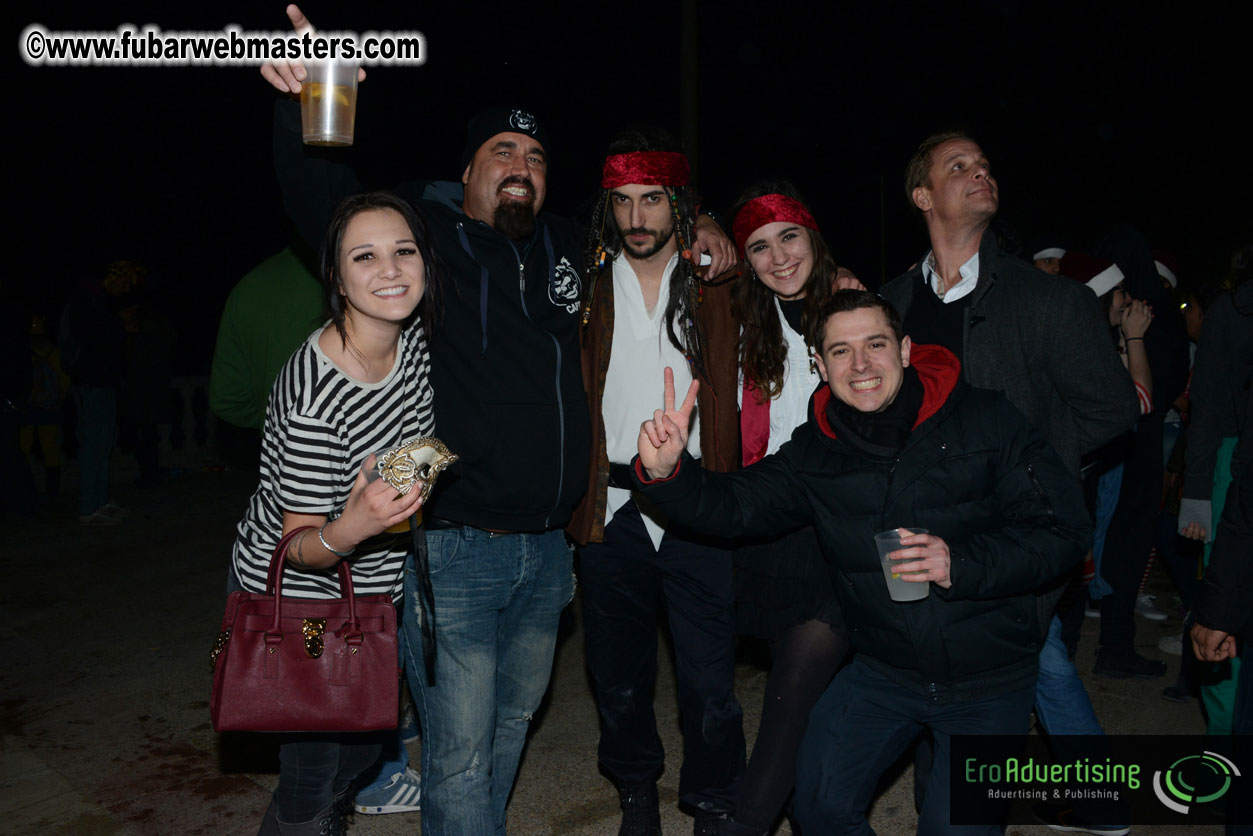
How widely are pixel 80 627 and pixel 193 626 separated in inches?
28.5

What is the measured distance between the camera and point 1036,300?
3.18m

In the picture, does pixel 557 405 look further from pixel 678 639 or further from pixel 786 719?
pixel 786 719

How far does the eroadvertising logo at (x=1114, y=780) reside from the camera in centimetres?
307

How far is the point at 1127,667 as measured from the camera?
5.05 m

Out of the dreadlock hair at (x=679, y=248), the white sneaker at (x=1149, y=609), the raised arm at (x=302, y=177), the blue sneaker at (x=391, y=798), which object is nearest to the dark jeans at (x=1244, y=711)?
the dreadlock hair at (x=679, y=248)

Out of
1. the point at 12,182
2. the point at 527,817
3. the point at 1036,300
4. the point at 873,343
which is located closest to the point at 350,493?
the point at 873,343

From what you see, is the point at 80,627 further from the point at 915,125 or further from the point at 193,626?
the point at 915,125

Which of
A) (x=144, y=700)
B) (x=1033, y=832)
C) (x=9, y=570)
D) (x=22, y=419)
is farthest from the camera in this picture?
(x=22, y=419)

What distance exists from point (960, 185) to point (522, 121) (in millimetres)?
1580

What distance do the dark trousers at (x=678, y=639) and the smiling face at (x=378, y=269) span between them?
118cm

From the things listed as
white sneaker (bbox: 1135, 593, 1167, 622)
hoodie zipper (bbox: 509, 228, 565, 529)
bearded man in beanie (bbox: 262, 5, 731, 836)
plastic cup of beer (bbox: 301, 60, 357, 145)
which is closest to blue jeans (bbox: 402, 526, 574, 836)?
bearded man in beanie (bbox: 262, 5, 731, 836)

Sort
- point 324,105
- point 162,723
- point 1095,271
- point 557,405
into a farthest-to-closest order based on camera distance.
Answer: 1. point 1095,271
2. point 162,723
3. point 557,405
4. point 324,105

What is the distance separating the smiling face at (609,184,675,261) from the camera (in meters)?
3.42

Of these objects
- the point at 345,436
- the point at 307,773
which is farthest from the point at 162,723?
the point at 345,436
